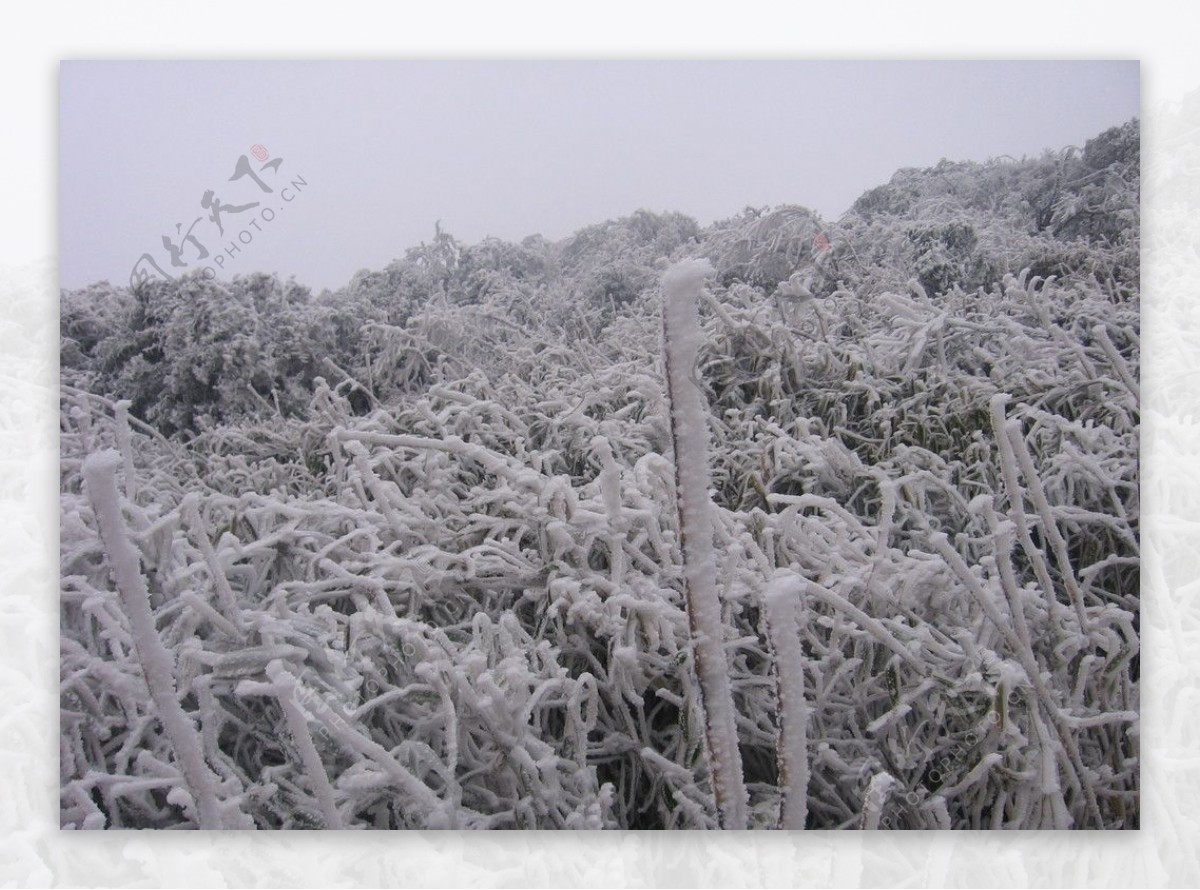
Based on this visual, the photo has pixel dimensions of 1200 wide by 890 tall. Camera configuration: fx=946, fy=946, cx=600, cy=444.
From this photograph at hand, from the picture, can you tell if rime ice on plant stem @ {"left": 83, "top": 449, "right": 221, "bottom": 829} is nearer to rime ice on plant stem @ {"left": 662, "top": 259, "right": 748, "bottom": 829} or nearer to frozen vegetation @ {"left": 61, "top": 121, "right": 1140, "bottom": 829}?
frozen vegetation @ {"left": 61, "top": 121, "right": 1140, "bottom": 829}

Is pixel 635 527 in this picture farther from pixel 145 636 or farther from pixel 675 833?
pixel 145 636

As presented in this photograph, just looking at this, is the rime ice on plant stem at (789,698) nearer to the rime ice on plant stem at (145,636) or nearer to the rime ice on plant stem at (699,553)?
the rime ice on plant stem at (699,553)

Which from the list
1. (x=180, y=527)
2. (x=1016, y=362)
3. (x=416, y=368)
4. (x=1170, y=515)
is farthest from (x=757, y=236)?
(x=180, y=527)

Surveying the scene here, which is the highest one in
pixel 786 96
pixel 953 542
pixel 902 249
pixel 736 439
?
pixel 786 96

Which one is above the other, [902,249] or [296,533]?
[902,249]

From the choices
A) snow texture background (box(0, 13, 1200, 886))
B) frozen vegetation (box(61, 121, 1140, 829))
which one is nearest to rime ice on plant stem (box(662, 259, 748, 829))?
frozen vegetation (box(61, 121, 1140, 829))

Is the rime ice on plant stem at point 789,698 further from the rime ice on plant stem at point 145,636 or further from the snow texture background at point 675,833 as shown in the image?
the rime ice on plant stem at point 145,636

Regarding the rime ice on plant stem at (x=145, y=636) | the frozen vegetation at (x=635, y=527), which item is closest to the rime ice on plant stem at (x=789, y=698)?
the frozen vegetation at (x=635, y=527)

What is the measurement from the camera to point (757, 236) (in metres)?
1.41

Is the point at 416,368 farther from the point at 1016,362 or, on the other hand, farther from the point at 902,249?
the point at 1016,362

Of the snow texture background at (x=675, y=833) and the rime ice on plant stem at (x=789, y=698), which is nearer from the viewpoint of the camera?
the rime ice on plant stem at (x=789, y=698)

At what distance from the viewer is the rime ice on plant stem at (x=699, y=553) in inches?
50.0

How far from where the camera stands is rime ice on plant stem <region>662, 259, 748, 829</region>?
Answer: 1270mm

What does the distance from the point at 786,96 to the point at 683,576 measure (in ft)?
2.40
